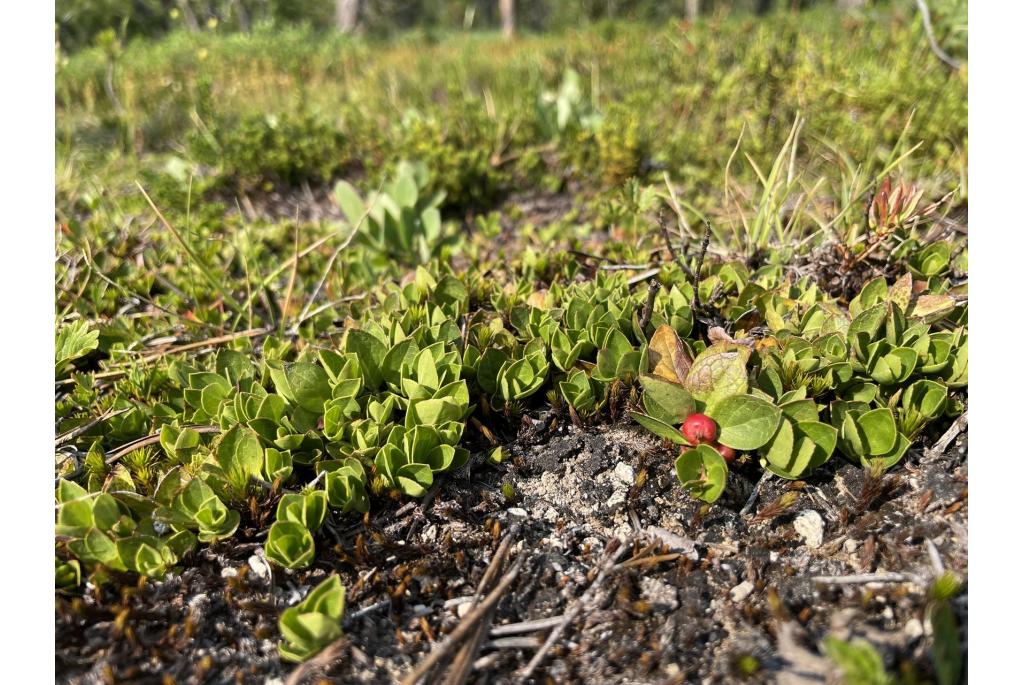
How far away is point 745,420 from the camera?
1.62 meters

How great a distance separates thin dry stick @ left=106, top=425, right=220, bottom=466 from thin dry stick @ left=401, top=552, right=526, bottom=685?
0.89 meters

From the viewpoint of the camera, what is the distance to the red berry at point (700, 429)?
163 centimetres

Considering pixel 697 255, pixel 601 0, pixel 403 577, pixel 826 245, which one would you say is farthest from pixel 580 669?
pixel 601 0

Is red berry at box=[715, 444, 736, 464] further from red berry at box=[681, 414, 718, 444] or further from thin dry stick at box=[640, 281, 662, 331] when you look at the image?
thin dry stick at box=[640, 281, 662, 331]

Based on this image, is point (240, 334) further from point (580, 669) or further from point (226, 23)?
point (226, 23)

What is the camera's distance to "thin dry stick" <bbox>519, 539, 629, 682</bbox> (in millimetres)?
1337

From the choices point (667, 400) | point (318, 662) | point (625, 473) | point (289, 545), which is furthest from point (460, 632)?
point (667, 400)

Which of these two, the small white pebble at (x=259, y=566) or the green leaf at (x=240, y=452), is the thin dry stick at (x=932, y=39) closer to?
the green leaf at (x=240, y=452)

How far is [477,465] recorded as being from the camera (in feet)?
5.94

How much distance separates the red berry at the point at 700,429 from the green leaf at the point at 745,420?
0.02m

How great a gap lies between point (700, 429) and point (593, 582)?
1.45ft

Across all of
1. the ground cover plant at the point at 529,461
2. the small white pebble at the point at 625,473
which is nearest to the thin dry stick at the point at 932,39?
the ground cover plant at the point at 529,461

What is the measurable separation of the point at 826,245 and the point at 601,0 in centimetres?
1499

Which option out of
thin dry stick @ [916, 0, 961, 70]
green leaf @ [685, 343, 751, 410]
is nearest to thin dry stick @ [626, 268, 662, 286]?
green leaf @ [685, 343, 751, 410]
